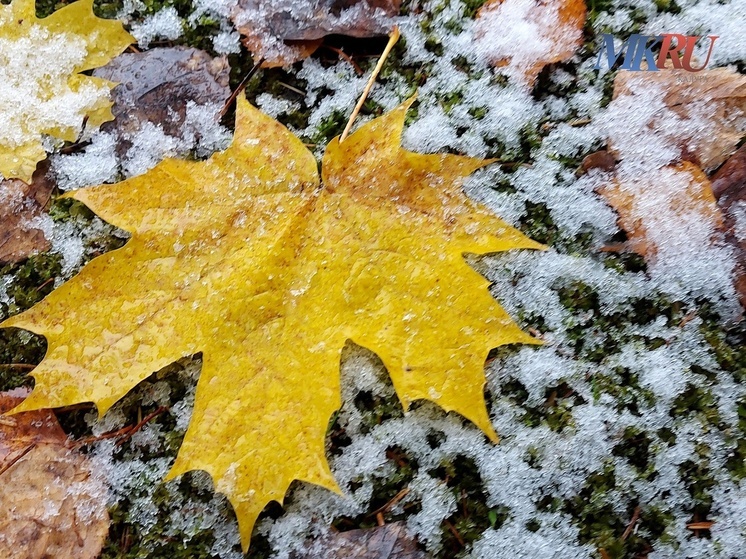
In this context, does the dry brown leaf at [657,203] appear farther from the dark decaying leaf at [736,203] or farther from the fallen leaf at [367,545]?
the fallen leaf at [367,545]

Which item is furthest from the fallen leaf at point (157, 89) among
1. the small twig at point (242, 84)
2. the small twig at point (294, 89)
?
the small twig at point (294, 89)

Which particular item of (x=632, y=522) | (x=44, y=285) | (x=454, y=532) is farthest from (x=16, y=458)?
(x=632, y=522)

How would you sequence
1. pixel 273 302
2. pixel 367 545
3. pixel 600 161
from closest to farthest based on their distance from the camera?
pixel 273 302 < pixel 367 545 < pixel 600 161

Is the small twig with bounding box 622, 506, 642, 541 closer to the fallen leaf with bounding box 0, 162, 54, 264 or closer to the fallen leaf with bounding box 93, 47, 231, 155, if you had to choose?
the fallen leaf with bounding box 93, 47, 231, 155

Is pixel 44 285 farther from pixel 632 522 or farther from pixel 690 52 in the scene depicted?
pixel 690 52

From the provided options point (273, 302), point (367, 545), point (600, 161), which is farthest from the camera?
point (600, 161)

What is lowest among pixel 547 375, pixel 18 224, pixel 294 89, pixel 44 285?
pixel 547 375

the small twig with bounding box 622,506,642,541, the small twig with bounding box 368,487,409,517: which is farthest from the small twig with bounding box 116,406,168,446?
the small twig with bounding box 622,506,642,541

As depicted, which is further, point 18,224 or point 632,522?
point 18,224
